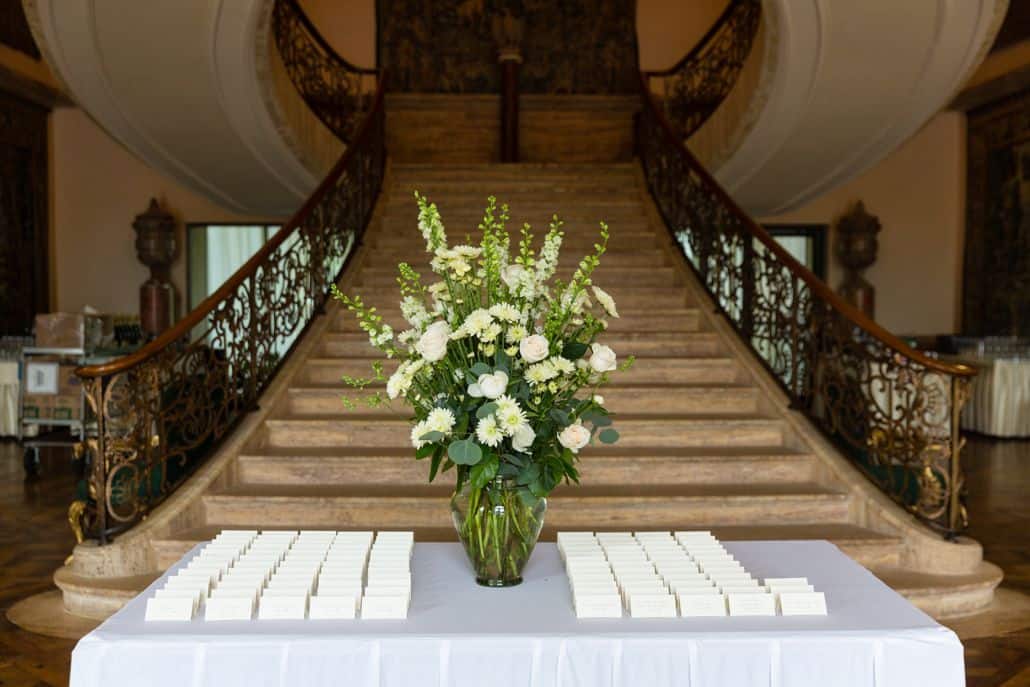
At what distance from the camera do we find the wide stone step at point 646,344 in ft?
18.9

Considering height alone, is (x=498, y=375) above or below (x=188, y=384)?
above

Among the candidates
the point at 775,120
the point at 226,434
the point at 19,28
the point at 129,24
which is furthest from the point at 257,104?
the point at 19,28

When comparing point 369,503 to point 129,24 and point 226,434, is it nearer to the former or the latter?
point 226,434

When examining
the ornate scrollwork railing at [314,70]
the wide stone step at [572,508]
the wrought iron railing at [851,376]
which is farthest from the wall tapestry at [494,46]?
the wide stone step at [572,508]

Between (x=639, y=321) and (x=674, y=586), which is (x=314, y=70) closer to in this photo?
(x=639, y=321)

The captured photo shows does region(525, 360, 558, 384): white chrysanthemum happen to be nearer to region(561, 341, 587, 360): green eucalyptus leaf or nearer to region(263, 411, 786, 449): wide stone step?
region(561, 341, 587, 360): green eucalyptus leaf

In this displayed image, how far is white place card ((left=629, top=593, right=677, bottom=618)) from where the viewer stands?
5.95 ft

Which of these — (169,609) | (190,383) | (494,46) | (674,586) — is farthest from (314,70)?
(674,586)

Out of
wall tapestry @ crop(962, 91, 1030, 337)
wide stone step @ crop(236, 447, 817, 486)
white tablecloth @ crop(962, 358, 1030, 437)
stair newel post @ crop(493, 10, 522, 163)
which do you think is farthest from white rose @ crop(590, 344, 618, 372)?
wall tapestry @ crop(962, 91, 1030, 337)

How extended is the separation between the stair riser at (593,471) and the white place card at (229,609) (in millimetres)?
2598

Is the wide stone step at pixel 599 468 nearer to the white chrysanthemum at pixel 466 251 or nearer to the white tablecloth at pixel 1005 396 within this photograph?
the white chrysanthemum at pixel 466 251

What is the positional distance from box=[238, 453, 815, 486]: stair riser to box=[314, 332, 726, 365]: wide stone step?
1.32 m

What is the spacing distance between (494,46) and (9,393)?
6748 mm

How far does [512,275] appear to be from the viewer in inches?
77.5
